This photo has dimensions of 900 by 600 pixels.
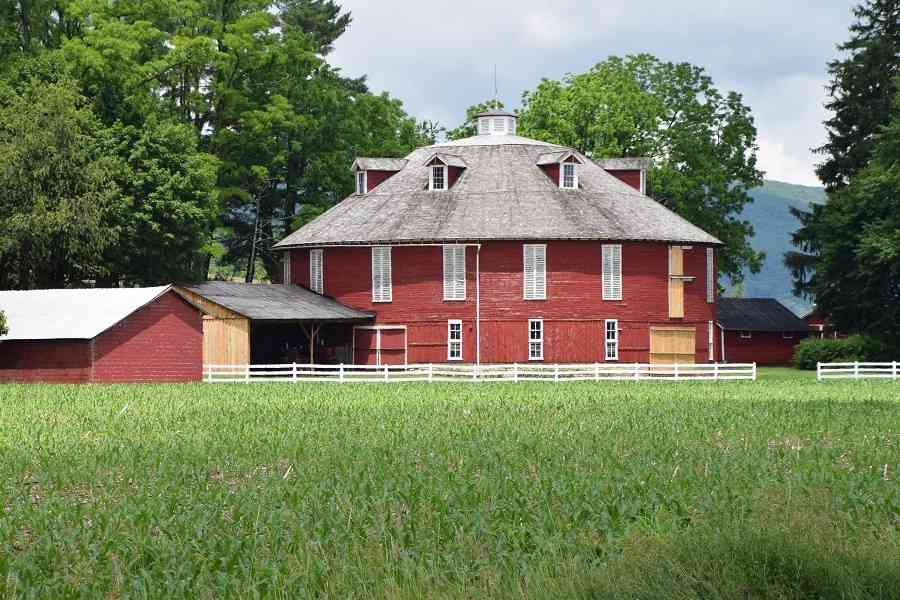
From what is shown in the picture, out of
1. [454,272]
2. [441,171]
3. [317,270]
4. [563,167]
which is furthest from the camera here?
[441,171]

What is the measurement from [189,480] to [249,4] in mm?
56902

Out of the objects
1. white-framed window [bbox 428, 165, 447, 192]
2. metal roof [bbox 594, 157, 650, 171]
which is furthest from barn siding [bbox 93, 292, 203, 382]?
metal roof [bbox 594, 157, 650, 171]

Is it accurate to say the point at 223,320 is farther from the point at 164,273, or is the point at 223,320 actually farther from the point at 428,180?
the point at 428,180

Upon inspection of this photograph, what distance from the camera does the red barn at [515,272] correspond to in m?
63.6

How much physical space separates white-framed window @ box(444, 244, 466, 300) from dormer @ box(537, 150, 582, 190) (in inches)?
264

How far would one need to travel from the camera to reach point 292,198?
81.1 meters

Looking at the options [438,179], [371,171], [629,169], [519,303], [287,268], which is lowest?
[519,303]

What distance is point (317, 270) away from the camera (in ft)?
220

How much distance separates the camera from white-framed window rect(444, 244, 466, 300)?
6394 cm

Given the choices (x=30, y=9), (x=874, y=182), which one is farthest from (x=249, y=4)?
(x=874, y=182)

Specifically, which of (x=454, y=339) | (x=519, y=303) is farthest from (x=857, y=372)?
(x=454, y=339)

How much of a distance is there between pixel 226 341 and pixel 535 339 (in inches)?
570

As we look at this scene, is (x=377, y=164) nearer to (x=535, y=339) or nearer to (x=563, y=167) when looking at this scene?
(x=563, y=167)

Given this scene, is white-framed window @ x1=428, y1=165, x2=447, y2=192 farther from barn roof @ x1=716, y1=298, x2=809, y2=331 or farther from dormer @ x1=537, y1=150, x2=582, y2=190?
barn roof @ x1=716, y1=298, x2=809, y2=331
